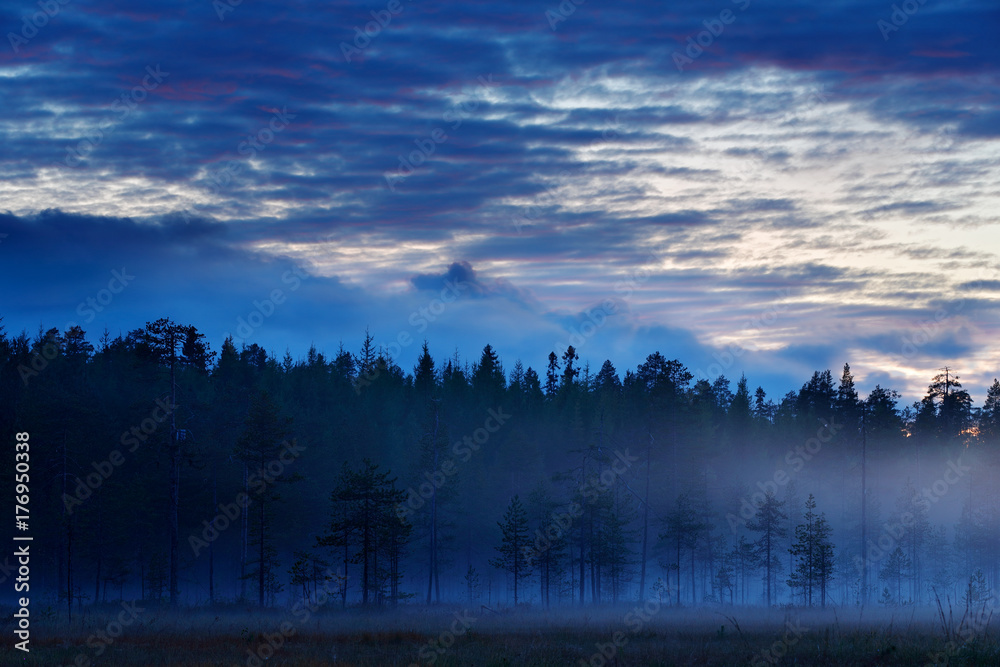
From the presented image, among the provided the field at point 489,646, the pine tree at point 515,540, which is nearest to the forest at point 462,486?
the pine tree at point 515,540

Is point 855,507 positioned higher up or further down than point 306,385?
further down

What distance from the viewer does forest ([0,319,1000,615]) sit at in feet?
170

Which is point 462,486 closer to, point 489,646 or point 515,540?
point 515,540

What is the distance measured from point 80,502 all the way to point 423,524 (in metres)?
31.1

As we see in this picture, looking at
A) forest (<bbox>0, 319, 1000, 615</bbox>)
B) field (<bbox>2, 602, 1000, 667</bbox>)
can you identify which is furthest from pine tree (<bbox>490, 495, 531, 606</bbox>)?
field (<bbox>2, 602, 1000, 667</bbox>)

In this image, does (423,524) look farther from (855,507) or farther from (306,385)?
(855,507)

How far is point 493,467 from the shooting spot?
8906 cm

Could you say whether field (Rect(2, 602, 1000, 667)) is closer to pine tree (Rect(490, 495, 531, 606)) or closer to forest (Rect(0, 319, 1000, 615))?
forest (Rect(0, 319, 1000, 615))

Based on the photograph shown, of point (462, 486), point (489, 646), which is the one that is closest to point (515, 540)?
point (462, 486)

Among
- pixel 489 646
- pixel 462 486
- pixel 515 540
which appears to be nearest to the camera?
pixel 489 646

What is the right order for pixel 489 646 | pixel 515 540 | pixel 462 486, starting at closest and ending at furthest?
pixel 489 646
pixel 515 540
pixel 462 486

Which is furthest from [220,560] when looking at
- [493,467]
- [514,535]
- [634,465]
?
[634,465]

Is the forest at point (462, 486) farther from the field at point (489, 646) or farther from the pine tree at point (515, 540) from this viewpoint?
the field at point (489, 646)

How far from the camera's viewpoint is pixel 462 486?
83688 mm
